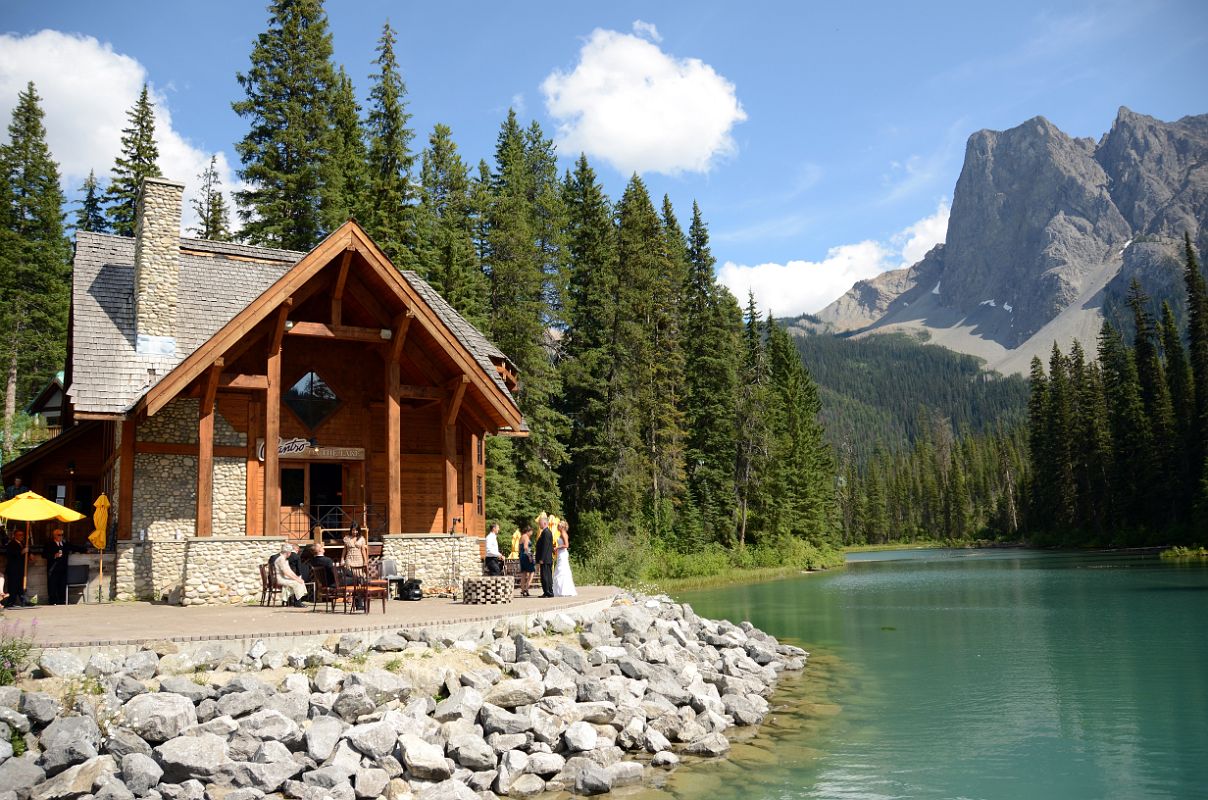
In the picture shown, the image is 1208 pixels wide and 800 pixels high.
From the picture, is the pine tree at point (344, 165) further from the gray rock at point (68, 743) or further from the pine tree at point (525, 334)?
the gray rock at point (68, 743)

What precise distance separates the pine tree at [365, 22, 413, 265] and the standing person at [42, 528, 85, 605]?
20.0 metres

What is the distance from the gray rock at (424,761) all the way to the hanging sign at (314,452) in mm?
12041

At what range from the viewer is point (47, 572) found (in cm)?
1834

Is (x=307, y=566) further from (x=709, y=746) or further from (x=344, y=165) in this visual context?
(x=344, y=165)

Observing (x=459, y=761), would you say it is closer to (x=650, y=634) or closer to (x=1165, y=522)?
(x=650, y=634)

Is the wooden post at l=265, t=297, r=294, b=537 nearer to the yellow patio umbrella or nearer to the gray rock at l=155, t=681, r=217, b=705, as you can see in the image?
the yellow patio umbrella

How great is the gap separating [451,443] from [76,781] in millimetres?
13519

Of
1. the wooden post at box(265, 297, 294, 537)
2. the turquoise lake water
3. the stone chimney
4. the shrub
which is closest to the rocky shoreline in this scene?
the shrub

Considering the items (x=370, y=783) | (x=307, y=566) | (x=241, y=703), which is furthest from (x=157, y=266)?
(x=370, y=783)

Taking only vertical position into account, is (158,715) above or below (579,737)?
above

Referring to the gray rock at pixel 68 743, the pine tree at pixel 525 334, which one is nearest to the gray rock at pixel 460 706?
the gray rock at pixel 68 743

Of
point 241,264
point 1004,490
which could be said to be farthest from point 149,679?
point 1004,490

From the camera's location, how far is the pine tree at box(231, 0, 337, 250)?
119ft

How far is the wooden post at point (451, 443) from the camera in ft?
70.9
